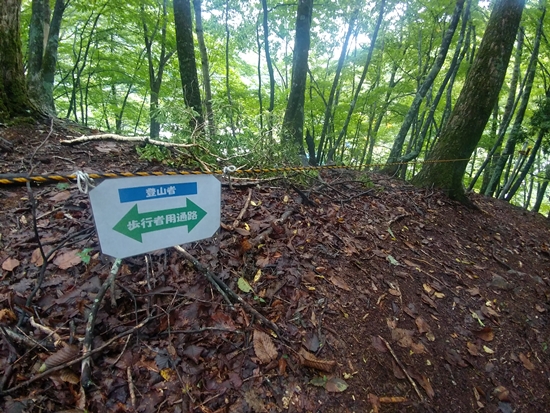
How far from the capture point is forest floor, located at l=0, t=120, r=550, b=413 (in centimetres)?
158

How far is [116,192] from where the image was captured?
1.31m

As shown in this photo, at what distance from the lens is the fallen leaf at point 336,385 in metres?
1.80

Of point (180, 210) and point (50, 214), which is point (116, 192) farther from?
point (50, 214)

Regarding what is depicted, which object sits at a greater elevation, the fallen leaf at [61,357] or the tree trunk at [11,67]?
the tree trunk at [11,67]

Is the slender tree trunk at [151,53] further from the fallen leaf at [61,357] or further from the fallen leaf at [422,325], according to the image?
the fallen leaf at [422,325]

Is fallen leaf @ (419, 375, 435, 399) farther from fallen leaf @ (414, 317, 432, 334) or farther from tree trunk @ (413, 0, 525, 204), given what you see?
tree trunk @ (413, 0, 525, 204)

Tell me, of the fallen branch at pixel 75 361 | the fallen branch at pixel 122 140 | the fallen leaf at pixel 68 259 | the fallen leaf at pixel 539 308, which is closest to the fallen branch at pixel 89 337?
the fallen branch at pixel 75 361

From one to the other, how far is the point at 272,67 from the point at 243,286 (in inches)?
449

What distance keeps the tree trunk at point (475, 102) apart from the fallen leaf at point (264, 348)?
5653mm

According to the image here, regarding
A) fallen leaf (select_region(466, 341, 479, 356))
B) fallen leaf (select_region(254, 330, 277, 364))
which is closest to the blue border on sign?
fallen leaf (select_region(254, 330, 277, 364))

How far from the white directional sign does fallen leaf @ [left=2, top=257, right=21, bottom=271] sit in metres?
1.32

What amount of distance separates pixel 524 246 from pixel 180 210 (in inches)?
262

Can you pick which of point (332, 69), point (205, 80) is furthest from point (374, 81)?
point (205, 80)

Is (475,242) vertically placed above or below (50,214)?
below
